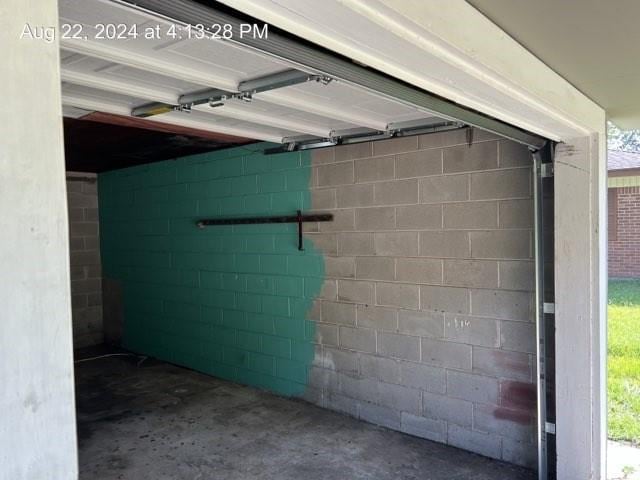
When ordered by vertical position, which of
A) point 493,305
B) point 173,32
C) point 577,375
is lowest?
point 577,375

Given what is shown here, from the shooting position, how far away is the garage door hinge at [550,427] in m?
2.81

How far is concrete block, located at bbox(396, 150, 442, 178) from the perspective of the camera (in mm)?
3424

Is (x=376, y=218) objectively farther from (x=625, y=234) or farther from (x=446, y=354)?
(x=625, y=234)

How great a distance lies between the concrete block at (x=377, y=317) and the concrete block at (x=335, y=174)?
105 cm

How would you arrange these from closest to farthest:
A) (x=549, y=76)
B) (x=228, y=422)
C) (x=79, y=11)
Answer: (x=79, y=11) < (x=549, y=76) < (x=228, y=422)

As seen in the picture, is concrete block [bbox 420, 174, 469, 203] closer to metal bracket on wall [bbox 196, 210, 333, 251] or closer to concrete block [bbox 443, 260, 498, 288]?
concrete block [bbox 443, 260, 498, 288]

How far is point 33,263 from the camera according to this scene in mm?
558

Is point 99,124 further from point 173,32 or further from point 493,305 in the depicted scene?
point 493,305

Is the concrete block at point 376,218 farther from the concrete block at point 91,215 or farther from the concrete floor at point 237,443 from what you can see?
the concrete block at point 91,215

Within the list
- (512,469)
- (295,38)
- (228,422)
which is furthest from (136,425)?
(295,38)

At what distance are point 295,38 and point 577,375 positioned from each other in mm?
2412

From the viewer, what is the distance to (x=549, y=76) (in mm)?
1935

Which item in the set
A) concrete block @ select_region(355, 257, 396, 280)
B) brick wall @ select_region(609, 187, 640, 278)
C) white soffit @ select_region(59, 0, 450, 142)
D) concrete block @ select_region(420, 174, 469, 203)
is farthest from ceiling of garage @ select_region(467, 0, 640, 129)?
brick wall @ select_region(609, 187, 640, 278)

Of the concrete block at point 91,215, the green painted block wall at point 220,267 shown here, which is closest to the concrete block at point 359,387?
the green painted block wall at point 220,267
